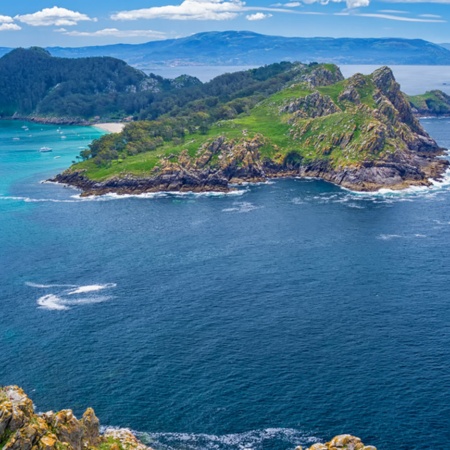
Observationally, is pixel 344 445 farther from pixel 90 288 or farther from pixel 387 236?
pixel 387 236

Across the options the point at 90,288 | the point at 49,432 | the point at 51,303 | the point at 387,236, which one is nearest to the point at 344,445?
the point at 49,432

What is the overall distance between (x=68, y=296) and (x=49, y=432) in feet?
240

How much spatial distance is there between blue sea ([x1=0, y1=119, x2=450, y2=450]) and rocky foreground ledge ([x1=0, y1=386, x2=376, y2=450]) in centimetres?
1270

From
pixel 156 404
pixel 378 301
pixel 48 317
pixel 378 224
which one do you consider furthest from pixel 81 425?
pixel 378 224

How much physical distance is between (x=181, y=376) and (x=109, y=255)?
7140cm

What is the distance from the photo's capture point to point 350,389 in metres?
105

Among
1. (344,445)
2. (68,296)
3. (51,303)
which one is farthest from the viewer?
(68,296)

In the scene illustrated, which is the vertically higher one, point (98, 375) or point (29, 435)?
point (29, 435)

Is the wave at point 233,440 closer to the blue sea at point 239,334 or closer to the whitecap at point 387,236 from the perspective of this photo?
the blue sea at point 239,334

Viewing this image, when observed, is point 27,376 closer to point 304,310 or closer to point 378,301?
point 304,310

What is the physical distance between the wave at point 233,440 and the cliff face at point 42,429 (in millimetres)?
5853

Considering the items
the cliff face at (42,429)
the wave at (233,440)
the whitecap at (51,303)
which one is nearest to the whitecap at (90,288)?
the whitecap at (51,303)

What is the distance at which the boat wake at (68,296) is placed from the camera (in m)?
142

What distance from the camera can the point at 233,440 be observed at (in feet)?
309
